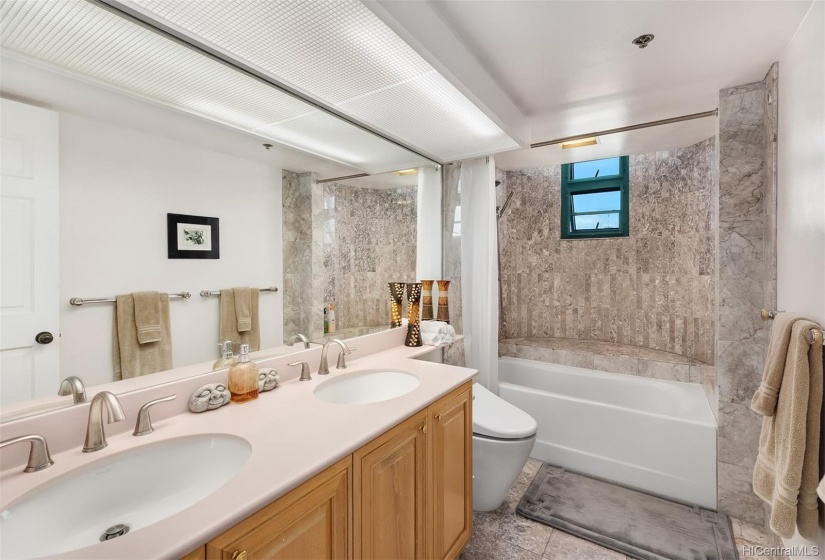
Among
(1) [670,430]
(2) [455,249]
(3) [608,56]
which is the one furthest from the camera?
(2) [455,249]

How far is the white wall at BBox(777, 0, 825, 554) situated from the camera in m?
1.26

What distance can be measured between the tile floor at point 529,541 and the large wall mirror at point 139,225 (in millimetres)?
1320

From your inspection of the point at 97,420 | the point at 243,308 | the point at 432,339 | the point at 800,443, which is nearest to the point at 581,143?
the point at 432,339

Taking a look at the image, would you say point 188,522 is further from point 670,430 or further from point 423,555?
point 670,430

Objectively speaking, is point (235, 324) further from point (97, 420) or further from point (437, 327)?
point (437, 327)

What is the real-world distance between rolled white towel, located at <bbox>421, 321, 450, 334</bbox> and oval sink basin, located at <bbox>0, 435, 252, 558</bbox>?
1510 millimetres

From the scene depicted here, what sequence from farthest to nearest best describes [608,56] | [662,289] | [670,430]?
[662,289], [670,430], [608,56]

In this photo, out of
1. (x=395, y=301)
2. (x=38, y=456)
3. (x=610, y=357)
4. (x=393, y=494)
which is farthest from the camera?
(x=610, y=357)

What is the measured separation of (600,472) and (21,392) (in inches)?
115

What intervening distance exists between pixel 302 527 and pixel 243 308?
838 mm

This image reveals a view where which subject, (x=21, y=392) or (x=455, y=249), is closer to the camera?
(x=21, y=392)

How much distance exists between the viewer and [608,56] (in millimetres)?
1688

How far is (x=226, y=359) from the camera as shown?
1.38m

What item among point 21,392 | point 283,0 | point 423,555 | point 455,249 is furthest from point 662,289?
point 21,392
